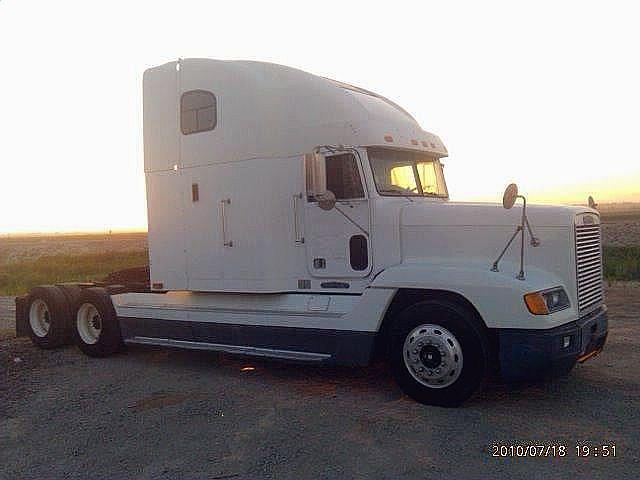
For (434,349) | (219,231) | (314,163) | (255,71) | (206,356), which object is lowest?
(206,356)

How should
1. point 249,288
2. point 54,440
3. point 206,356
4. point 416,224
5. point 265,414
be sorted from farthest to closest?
point 206,356 < point 249,288 < point 416,224 < point 265,414 < point 54,440

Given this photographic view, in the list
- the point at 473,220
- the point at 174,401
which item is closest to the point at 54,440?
the point at 174,401

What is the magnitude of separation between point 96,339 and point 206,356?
1741 millimetres

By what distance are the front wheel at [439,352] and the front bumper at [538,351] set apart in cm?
21

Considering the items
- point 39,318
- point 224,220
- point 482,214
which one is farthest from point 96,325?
point 482,214

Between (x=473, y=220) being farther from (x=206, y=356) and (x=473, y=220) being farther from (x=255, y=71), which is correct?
(x=206, y=356)

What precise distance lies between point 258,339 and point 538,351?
3271mm

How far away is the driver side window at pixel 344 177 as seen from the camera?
281 inches

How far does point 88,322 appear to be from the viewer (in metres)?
9.74

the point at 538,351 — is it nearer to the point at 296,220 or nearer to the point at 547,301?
the point at 547,301

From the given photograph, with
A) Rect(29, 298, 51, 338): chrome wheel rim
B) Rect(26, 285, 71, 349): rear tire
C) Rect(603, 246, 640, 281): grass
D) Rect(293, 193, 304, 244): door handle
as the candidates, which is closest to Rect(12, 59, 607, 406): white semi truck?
Rect(293, 193, 304, 244): door handle

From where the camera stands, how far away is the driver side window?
714 cm

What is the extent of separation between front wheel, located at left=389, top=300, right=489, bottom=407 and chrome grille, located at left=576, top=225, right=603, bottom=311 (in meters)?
1.21

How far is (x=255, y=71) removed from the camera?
25.5 ft
